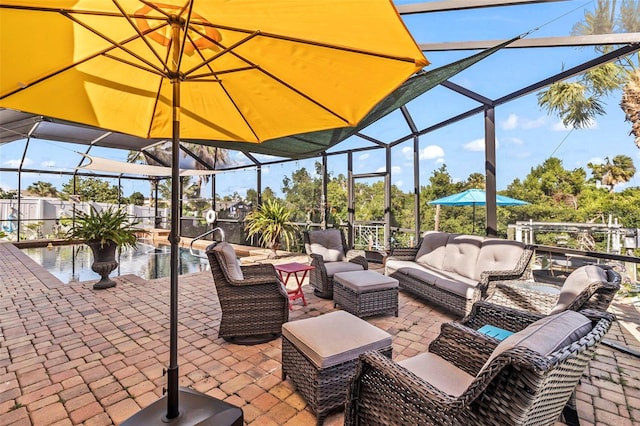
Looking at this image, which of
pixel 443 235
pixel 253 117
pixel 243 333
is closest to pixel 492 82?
pixel 443 235

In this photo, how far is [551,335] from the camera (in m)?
1.10

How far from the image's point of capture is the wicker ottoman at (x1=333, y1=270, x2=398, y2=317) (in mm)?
3580

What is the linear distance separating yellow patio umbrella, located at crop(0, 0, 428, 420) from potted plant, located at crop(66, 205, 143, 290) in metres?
2.87

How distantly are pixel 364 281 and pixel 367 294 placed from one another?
0.61 feet

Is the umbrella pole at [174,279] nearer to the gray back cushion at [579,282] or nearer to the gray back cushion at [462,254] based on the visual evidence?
the gray back cushion at [579,282]

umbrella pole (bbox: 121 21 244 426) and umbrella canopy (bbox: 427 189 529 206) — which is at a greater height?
umbrella canopy (bbox: 427 189 529 206)

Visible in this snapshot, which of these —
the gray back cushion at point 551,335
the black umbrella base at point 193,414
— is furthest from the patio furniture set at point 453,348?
the black umbrella base at point 193,414

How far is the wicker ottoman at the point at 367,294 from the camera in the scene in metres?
3.58

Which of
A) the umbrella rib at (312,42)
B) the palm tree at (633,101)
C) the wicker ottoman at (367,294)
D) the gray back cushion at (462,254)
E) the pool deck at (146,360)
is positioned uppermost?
the palm tree at (633,101)

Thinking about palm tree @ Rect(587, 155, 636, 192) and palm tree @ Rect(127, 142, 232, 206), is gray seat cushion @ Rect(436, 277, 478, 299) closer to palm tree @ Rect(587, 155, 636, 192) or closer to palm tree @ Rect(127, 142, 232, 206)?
palm tree @ Rect(587, 155, 636, 192)

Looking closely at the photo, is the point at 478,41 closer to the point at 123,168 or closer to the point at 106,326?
the point at 106,326

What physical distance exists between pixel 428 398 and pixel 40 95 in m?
2.95

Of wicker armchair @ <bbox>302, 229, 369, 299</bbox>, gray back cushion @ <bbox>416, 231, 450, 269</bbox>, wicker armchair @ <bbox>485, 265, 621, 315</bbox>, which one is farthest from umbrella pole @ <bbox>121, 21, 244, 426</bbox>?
gray back cushion @ <bbox>416, 231, 450, 269</bbox>

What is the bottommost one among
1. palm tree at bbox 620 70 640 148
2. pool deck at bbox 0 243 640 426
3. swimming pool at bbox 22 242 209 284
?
pool deck at bbox 0 243 640 426
